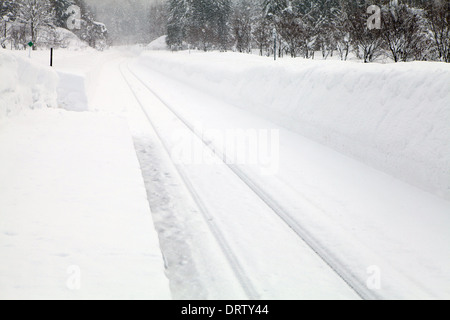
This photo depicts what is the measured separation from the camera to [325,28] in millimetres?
43375

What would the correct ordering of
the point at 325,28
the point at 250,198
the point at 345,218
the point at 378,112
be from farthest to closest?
1. the point at 325,28
2. the point at 378,112
3. the point at 250,198
4. the point at 345,218

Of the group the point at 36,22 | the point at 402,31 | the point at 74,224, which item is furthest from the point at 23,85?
the point at 36,22

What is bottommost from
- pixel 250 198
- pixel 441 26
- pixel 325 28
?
pixel 250 198

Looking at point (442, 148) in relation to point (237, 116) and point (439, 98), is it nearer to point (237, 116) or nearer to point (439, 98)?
point (439, 98)

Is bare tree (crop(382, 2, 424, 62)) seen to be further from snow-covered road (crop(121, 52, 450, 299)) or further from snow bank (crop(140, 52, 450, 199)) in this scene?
snow-covered road (crop(121, 52, 450, 299))

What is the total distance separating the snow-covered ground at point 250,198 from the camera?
2955 millimetres

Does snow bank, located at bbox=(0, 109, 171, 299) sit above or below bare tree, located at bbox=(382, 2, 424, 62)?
below

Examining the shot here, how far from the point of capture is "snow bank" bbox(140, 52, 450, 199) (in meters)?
4.91

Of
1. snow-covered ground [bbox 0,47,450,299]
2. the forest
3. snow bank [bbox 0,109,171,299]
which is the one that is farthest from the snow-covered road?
the forest

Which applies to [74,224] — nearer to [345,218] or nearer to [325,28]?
[345,218]

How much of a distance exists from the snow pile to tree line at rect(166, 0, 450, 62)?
28.5 ft

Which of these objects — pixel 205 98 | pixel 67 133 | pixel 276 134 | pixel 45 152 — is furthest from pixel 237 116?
pixel 45 152

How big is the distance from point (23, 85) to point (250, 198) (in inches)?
270
